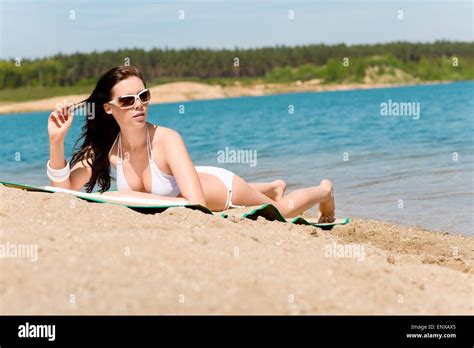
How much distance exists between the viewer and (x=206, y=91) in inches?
3105

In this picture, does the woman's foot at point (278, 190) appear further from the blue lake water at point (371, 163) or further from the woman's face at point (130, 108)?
the blue lake water at point (371, 163)

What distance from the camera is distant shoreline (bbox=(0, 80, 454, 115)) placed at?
7056 centimetres

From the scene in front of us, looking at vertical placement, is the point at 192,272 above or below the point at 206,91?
above

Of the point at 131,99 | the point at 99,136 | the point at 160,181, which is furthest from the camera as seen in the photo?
the point at 99,136

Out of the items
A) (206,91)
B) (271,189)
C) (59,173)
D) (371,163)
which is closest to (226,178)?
(271,189)

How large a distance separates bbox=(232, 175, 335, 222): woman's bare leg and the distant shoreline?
5826 centimetres

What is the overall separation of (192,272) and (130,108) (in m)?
2.25

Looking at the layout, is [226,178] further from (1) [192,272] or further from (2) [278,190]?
(1) [192,272]

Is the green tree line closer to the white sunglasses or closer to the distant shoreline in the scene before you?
the distant shoreline

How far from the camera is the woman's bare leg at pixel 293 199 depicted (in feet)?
19.3

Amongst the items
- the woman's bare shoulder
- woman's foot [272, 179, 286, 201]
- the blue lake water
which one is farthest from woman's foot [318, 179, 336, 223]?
the woman's bare shoulder

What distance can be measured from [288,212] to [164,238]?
262cm

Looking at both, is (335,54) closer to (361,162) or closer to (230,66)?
(230,66)

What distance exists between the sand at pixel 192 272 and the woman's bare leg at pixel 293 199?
3.56 feet
